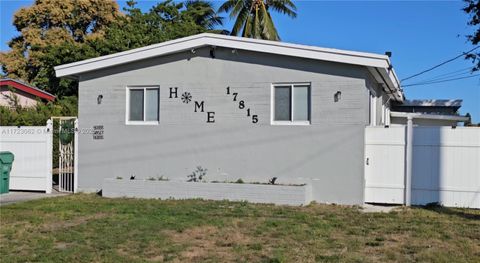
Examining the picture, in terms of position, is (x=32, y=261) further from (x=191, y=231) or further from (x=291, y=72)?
(x=291, y=72)

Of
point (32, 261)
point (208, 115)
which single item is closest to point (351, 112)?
point (208, 115)

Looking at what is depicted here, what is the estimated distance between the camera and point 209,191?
1177cm

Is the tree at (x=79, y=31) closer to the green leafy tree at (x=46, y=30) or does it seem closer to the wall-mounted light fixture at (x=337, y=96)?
the green leafy tree at (x=46, y=30)

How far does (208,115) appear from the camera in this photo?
41.0 feet

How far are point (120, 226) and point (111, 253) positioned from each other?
1845 mm

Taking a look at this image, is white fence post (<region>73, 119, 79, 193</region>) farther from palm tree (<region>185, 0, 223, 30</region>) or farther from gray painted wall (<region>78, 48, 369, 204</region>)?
palm tree (<region>185, 0, 223, 30</region>)

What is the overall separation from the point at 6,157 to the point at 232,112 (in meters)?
6.19

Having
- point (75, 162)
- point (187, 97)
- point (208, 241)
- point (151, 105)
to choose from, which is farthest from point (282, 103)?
point (75, 162)

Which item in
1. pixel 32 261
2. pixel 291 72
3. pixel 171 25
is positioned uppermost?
pixel 171 25

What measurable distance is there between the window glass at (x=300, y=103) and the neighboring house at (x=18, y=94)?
51.0 ft

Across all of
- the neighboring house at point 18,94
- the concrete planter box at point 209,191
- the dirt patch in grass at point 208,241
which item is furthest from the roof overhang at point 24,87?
the dirt patch in grass at point 208,241

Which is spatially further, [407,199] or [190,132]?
[190,132]

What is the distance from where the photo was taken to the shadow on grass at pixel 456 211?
9789 mm

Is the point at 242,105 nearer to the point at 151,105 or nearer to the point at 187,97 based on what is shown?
the point at 187,97
